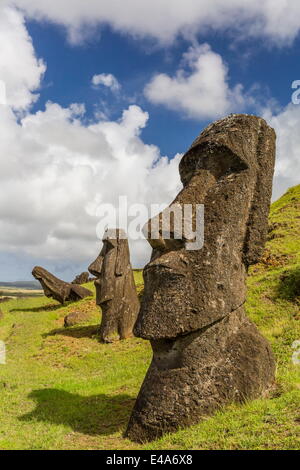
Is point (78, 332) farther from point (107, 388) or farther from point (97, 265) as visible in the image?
point (107, 388)

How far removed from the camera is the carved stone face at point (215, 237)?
5.86 metres

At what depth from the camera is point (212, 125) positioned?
269 inches

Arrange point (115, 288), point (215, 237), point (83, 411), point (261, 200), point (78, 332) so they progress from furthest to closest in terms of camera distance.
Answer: point (78, 332) < point (115, 288) < point (83, 411) < point (261, 200) < point (215, 237)

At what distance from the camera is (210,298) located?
588 cm

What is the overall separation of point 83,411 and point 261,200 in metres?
4.77

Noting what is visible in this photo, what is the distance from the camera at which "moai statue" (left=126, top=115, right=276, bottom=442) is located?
5.73 m

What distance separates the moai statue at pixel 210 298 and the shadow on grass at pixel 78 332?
10094 mm

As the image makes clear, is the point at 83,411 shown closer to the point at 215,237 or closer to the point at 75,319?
the point at 215,237

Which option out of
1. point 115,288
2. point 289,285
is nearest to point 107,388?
point 115,288

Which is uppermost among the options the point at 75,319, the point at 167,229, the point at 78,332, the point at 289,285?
the point at 167,229

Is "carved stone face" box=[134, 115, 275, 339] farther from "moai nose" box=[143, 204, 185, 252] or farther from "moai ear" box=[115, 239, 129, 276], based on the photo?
"moai ear" box=[115, 239, 129, 276]

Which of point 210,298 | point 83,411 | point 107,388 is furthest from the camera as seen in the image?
point 107,388

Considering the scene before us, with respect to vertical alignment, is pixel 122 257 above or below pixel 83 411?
above

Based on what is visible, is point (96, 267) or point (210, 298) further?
point (96, 267)
